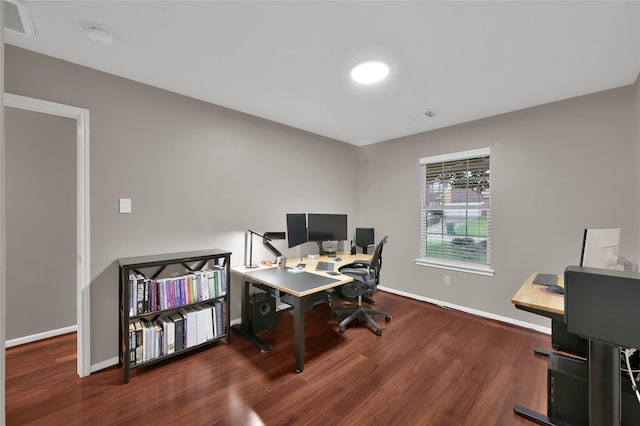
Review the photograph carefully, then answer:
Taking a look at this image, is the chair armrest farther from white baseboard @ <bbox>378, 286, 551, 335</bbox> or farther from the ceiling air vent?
the ceiling air vent

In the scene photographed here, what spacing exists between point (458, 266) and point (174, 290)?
11.0 ft

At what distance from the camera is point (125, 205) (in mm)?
2283

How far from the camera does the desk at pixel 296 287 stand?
212 centimetres

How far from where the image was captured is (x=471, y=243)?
3453 millimetres

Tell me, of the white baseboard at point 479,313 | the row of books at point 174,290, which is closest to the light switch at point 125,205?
the row of books at point 174,290

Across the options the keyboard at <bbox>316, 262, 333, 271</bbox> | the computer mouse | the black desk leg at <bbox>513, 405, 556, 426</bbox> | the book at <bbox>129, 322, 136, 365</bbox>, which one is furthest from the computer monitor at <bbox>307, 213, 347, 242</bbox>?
the black desk leg at <bbox>513, 405, 556, 426</bbox>

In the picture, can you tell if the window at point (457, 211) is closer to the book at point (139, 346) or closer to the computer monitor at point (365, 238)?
the computer monitor at point (365, 238)

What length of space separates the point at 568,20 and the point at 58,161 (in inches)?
176

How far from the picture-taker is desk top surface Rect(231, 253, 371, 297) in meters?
2.14

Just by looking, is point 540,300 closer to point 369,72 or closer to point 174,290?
point 369,72

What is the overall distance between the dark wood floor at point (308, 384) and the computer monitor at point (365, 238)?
1.61 metres

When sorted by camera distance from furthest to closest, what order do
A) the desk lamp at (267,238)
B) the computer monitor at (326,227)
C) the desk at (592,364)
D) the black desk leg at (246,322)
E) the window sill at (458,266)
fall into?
Answer: 1. the computer monitor at (326,227)
2. the window sill at (458,266)
3. the desk lamp at (267,238)
4. the black desk leg at (246,322)
5. the desk at (592,364)

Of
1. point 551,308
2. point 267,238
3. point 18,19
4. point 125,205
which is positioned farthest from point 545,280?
point 18,19

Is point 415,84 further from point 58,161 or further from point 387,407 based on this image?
point 58,161
